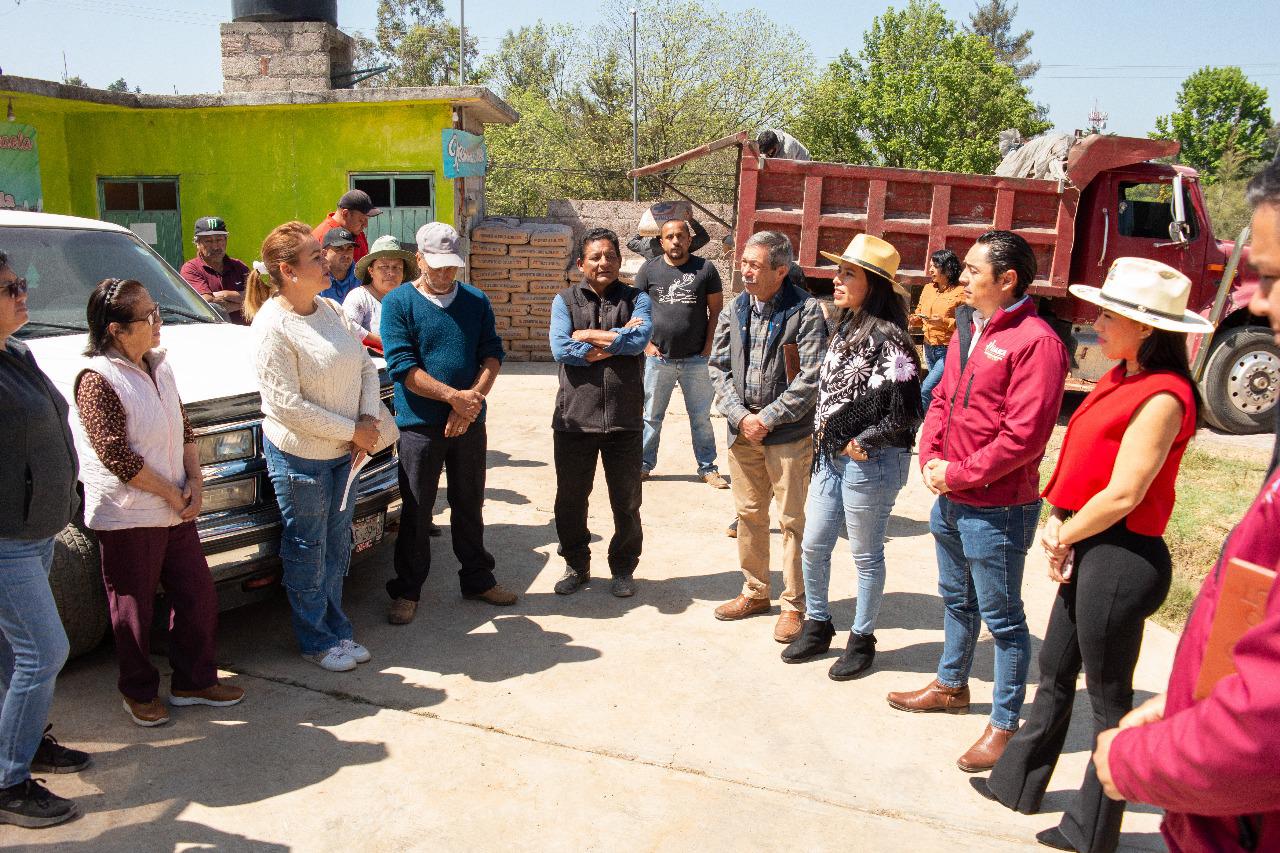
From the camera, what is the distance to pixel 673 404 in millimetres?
10891

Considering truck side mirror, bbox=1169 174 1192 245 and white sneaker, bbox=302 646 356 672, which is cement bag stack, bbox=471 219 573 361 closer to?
truck side mirror, bbox=1169 174 1192 245

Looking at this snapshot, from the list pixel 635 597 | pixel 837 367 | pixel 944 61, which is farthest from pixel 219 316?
pixel 944 61

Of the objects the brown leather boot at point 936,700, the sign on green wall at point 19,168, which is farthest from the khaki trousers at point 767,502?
the sign on green wall at point 19,168

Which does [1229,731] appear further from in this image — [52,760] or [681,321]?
[681,321]

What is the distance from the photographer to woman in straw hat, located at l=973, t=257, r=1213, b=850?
2.89 metres

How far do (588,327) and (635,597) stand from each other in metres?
1.56

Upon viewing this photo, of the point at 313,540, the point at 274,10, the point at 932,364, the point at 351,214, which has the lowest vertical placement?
the point at 313,540

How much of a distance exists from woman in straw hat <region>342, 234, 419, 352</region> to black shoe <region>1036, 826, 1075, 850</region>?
4.45 meters

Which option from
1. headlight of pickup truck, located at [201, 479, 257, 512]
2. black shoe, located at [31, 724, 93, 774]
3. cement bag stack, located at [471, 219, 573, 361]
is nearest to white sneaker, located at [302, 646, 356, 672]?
headlight of pickup truck, located at [201, 479, 257, 512]

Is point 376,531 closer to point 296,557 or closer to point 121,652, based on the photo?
point 296,557

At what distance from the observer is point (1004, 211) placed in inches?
378

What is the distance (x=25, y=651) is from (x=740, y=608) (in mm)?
3265

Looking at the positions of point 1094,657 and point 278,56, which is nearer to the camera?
point 1094,657

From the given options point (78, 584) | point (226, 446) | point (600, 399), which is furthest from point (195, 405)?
point (600, 399)
